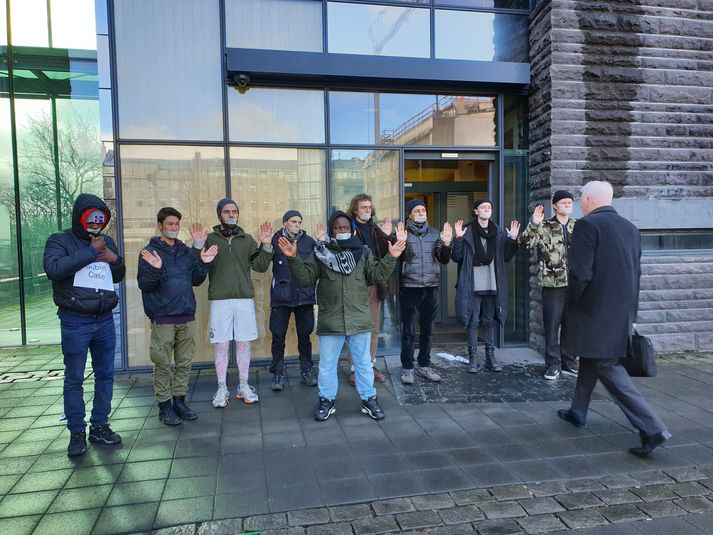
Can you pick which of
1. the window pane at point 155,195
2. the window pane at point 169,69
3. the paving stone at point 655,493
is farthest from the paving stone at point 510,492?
A: the window pane at point 169,69

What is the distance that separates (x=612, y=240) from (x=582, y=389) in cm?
137

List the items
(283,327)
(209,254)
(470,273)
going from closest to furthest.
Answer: (209,254) < (283,327) < (470,273)

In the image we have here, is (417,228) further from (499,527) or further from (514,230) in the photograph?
(499,527)

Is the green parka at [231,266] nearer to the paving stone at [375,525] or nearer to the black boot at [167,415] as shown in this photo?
the black boot at [167,415]

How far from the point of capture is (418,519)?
2953 millimetres

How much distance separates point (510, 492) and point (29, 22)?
9928 millimetres

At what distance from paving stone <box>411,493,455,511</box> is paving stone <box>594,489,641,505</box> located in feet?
3.35

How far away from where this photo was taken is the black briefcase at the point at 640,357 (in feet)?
12.5

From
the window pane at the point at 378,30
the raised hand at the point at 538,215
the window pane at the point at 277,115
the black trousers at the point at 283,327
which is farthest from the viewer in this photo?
the window pane at the point at 378,30

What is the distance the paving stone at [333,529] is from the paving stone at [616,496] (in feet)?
5.63

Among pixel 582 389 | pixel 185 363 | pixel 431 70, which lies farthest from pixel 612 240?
pixel 185 363

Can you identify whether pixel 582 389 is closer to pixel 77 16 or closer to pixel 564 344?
pixel 564 344

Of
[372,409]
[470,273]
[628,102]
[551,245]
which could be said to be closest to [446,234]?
[470,273]

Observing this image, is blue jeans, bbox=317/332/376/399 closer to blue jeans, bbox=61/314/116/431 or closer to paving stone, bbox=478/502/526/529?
paving stone, bbox=478/502/526/529
